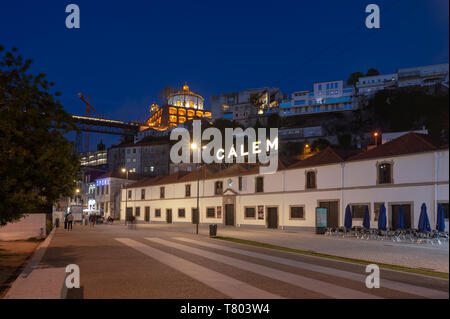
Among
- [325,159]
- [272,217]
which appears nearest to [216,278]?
[325,159]

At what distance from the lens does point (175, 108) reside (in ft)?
473

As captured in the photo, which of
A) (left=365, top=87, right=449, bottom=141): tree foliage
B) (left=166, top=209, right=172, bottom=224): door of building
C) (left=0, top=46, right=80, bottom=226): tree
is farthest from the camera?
(left=365, top=87, right=449, bottom=141): tree foliage

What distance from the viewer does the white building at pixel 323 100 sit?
108 metres

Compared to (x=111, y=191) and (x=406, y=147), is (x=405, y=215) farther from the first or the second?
(x=111, y=191)

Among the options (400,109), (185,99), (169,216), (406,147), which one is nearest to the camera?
(406,147)

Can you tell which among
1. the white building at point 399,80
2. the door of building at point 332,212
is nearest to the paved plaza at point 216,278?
the door of building at point 332,212

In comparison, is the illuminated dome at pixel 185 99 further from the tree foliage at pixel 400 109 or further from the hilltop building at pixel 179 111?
the tree foliage at pixel 400 109

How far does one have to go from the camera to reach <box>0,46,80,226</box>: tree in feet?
37.8

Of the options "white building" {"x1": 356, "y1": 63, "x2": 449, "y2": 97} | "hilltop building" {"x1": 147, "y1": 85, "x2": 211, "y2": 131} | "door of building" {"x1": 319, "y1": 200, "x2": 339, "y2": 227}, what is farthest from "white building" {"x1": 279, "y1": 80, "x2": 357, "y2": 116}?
"door of building" {"x1": 319, "y1": 200, "x2": 339, "y2": 227}

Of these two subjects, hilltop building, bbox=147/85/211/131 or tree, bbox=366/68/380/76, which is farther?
hilltop building, bbox=147/85/211/131

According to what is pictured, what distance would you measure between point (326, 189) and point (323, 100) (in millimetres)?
81496

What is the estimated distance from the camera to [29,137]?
12086mm

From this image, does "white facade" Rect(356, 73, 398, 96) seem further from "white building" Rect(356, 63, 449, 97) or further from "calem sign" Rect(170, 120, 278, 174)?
"calem sign" Rect(170, 120, 278, 174)

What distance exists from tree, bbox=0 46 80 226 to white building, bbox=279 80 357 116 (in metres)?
103
